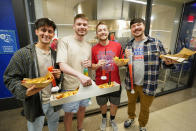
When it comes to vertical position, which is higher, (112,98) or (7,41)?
(7,41)

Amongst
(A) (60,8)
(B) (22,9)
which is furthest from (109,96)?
(B) (22,9)

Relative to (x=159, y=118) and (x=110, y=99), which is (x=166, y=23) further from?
(x=110, y=99)

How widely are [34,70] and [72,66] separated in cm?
36

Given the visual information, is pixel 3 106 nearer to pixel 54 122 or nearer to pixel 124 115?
pixel 54 122

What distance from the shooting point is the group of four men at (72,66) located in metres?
0.89

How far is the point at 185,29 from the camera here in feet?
9.57

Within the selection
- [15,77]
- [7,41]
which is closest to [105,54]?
[15,77]

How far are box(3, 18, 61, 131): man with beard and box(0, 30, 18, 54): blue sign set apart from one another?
135 centimetres

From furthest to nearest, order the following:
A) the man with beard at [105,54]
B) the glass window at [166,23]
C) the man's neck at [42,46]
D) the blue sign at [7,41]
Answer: the glass window at [166,23] < the blue sign at [7,41] < the man with beard at [105,54] < the man's neck at [42,46]

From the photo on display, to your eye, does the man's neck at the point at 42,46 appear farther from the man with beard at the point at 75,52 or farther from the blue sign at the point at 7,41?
the blue sign at the point at 7,41

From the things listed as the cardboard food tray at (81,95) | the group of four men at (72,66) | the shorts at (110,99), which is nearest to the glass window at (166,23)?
the group of four men at (72,66)

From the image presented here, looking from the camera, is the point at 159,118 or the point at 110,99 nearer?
the point at 110,99

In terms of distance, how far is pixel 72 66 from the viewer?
112 centimetres

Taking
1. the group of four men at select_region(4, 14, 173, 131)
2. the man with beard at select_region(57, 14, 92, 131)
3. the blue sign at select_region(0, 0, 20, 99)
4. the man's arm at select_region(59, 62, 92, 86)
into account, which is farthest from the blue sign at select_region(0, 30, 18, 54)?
the man's arm at select_region(59, 62, 92, 86)
